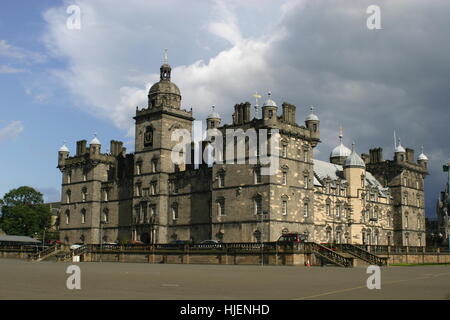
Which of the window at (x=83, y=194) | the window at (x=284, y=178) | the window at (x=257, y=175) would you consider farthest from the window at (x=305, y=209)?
the window at (x=83, y=194)

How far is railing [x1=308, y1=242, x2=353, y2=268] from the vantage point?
4625 cm

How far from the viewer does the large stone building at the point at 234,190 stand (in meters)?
67.4

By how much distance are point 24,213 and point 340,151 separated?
62860 millimetres

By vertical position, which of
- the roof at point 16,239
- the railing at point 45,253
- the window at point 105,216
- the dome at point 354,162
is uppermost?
the dome at point 354,162

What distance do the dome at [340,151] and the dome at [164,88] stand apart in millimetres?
31522

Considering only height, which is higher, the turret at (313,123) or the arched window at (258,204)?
the turret at (313,123)

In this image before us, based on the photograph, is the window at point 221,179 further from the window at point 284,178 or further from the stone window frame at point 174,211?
the stone window frame at point 174,211

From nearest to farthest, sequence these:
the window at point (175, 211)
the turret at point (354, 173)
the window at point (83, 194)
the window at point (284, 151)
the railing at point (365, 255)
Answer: the railing at point (365, 255) < the window at point (284, 151) < the window at point (175, 211) < the turret at point (354, 173) < the window at point (83, 194)

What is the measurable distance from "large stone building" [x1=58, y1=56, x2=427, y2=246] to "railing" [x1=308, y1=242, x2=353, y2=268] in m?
11.9

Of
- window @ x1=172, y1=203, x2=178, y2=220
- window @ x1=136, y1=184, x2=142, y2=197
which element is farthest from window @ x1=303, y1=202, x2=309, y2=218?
window @ x1=136, y1=184, x2=142, y2=197

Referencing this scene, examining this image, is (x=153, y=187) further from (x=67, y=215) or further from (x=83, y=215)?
(x=67, y=215)
